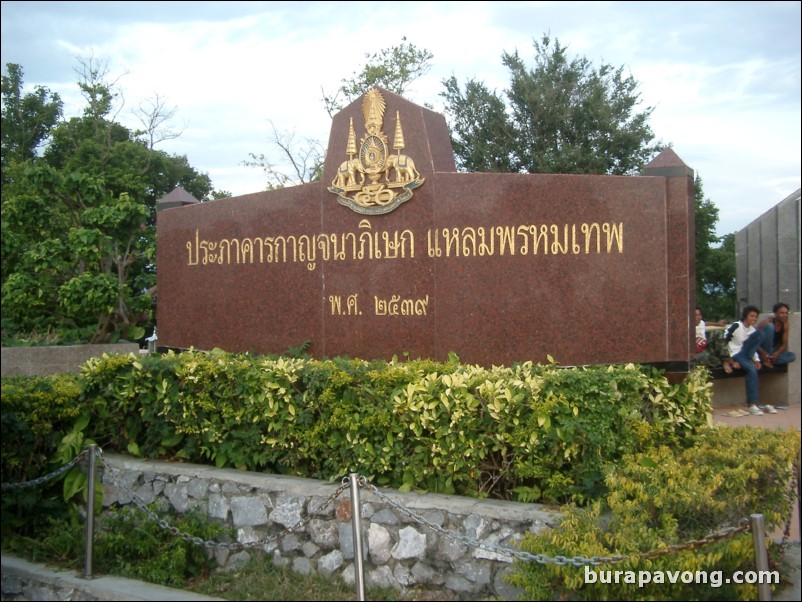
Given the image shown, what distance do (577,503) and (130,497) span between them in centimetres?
301

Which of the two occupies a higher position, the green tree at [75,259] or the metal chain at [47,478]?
the green tree at [75,259]

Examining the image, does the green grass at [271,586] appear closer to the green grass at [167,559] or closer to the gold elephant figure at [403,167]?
the green grass at [167,559]

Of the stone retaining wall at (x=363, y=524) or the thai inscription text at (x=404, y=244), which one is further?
the thai inscription text at (x=404, y=244)

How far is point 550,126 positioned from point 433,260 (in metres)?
19.2

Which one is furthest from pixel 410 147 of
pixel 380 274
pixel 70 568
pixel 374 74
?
pixel 374 74

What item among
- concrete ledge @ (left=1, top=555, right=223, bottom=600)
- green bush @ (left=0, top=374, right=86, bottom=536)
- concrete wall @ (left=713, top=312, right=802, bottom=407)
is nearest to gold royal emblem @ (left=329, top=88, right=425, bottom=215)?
green bush @ (left=0, top=374, right=86, bottom=536)

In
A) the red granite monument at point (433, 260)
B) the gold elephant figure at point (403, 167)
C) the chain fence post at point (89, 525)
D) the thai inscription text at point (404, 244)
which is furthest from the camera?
the gold elephant figure at point (403, 167)

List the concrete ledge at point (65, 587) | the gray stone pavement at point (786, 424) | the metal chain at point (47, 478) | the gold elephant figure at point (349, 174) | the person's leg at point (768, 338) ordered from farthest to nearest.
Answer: the person's leg at point (768, 338)
the gold elephant figure at point (349, 174)
the metal chain at point (47, 478)
the concrete ledge at point (65, 587)
the gray stone pavement at point (786, 424)

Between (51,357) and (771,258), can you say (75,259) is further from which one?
(771,258)

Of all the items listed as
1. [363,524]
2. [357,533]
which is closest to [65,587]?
[363,524]

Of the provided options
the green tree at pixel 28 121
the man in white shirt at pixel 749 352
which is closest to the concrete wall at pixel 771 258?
the man in white shirt at pixel 749 352

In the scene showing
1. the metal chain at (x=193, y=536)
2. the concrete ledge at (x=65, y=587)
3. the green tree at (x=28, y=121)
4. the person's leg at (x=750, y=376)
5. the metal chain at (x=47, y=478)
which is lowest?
the concrete ledge at (x=65, y=587)

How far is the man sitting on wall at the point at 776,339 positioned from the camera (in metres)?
9.65

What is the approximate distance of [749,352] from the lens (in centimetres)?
Answer: 929
